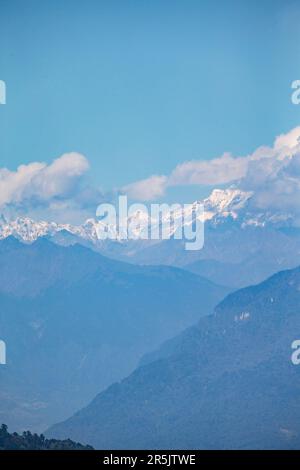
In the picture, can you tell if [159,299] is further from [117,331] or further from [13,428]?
[13,428]

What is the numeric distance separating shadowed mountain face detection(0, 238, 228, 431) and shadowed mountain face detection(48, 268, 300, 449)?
24.4m

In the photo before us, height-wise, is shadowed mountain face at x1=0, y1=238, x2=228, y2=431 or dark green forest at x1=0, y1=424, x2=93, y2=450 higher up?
shadowed mountain face at x1=0, y1=238, x2=228, y2=431

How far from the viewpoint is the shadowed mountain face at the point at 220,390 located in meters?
77.1

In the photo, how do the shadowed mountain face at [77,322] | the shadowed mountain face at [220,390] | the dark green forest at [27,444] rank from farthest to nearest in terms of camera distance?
the shadowed mountain face at [77,322], the shadowed mountain face at [220,390], the dark green forest at [27,444]

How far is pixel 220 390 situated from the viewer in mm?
88250

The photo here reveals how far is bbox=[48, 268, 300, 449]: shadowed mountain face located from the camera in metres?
77.1

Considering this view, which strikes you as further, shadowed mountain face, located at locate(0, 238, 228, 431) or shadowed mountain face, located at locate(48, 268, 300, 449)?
shadowed mountain face, located at locate(0, 238, 228, 431)

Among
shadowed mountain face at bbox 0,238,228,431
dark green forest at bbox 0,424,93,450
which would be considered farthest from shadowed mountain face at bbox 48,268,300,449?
dark green forest at bbox 0,424,93,450

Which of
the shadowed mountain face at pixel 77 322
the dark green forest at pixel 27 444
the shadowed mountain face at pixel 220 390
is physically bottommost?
the dark green forest at pixel 27 444

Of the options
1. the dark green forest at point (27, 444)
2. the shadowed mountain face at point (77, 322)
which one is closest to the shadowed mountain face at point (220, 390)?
the shadowed mountain face at point (77, 322)

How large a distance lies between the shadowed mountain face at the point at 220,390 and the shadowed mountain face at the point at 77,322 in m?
24.4

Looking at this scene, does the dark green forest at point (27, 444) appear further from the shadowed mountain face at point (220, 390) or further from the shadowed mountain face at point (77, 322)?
the shadowed mountain face at point (77, 322)

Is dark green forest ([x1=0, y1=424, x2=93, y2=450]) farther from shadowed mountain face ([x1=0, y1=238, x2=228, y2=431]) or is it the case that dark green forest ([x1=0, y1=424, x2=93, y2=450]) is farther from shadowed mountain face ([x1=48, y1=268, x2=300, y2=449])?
shadowed mountain face ([x1=0, y1=238, x2=228, y2=431])

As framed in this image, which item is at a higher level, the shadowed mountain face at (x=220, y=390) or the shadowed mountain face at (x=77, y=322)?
the shadowed mountain face at (x=77, y=322)
